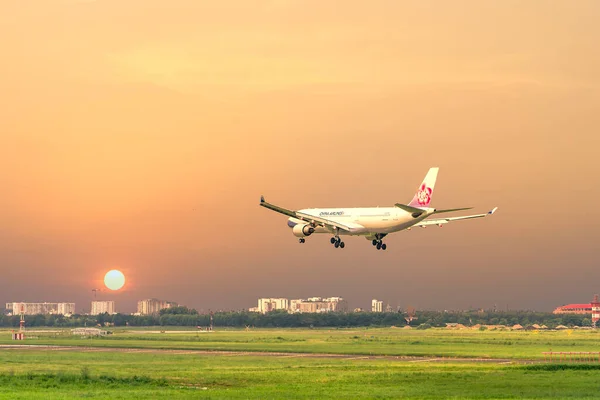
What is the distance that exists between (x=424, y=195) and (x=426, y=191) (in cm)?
54

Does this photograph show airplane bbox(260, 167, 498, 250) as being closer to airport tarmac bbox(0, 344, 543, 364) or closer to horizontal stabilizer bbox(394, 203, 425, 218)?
horizontal stabilizer bbox(394, 203, 425, 218)

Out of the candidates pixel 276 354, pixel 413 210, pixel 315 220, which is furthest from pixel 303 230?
pixel 276 354

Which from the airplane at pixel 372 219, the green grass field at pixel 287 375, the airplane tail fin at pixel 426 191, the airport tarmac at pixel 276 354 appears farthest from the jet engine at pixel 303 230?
the airport tarmac at pixel 276 354

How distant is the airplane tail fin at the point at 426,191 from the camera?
104 meters

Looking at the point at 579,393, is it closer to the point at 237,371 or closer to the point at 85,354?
the point at 237,371

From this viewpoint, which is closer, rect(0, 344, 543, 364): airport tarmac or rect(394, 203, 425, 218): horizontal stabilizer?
rect(394, 203, 425, 218): horizontal stabilizer

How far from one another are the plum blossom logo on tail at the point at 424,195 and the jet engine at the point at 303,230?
12.3 m

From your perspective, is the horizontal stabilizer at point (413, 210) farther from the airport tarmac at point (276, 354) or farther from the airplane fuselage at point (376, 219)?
the airport tarmac at point (276, 354)

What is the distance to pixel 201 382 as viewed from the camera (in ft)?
306

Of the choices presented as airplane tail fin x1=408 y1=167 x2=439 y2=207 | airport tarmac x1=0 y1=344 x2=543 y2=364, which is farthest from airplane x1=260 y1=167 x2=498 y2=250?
airport tarmac x1=0 y1=344 x2=543 y2=364

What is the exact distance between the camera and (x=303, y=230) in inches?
4173

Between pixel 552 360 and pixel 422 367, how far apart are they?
74.9 feet

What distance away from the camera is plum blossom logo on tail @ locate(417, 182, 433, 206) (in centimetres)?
10338

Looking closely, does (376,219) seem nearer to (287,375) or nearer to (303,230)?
(303,230)
